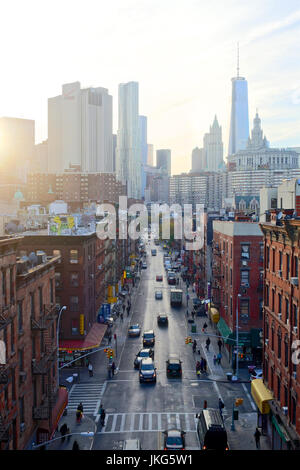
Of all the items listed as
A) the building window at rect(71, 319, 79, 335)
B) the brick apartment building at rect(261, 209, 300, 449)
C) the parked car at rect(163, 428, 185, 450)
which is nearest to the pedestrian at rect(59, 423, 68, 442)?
the parked car at rect(163, 428, 185, 450)

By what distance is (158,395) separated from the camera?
4325cm

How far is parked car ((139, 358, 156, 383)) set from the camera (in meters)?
46.2

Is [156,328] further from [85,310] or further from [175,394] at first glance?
[175,394]

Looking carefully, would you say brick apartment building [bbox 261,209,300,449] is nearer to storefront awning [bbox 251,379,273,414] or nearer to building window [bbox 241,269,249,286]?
storefront awning [bbox 251,379,273,414]

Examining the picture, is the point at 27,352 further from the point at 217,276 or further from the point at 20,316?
the point at 217,276

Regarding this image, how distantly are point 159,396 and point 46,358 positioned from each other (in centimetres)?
1330

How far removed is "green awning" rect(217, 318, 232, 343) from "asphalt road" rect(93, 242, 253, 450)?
2.92m

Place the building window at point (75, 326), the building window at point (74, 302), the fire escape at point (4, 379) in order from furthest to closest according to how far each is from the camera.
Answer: the building window at point (74, 302)
the building window at point (75, 326)
the fire escape at point (4, 379)

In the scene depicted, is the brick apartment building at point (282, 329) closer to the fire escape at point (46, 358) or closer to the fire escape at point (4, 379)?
the fire escape at point (46, 358)

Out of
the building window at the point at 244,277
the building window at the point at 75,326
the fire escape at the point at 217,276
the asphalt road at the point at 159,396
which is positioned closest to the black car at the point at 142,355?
the asphalt road at the point at 159,396

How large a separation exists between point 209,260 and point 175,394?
3767cm

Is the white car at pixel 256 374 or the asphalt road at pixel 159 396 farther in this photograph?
the white car at pixel 256 374

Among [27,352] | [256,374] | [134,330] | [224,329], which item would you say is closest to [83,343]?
[134,330]

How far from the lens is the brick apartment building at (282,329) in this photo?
93.5ft
